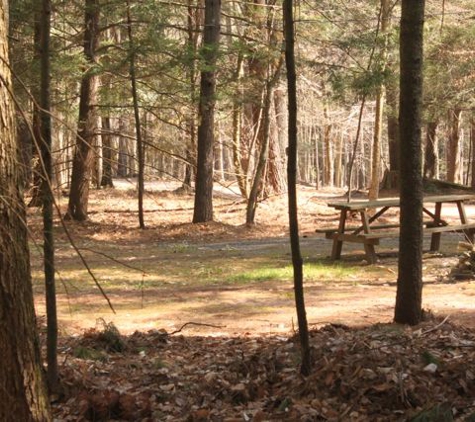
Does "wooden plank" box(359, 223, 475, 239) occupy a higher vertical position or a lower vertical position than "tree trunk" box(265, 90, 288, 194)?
lower

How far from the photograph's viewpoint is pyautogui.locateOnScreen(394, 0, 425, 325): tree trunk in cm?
684

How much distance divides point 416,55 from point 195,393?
3.90 m

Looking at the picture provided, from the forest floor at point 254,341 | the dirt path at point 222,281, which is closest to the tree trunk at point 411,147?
the forest floor at point 254,341

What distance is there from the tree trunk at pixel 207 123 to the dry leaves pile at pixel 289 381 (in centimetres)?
1271

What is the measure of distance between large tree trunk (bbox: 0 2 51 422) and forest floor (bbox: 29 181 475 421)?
0.82ft

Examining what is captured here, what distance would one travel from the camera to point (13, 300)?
394cm

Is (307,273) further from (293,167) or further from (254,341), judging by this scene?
(293,167)

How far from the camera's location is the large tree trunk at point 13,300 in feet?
12.6

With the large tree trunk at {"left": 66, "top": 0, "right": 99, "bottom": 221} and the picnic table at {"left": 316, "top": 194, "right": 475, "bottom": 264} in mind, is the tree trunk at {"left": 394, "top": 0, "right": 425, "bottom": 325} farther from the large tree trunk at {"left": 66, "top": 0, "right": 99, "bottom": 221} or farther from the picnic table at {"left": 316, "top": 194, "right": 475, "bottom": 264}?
the large tree trunk at {"left": 66, "top": 0, "right": 99, "bottom": 221}

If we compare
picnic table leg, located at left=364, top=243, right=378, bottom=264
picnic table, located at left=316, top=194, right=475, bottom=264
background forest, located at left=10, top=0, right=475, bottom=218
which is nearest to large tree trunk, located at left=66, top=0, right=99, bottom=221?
background forest, located at left=10, top=0, right=475, bottom=218

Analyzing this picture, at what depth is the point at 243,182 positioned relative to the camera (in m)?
25.3

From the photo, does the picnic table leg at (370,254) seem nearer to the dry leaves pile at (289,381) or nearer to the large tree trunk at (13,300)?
the dry leaves pile at (289,381)

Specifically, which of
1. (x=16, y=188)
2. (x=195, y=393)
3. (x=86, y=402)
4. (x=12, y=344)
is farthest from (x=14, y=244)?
(x=195, y=393)

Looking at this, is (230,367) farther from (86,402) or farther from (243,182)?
(243,182)
